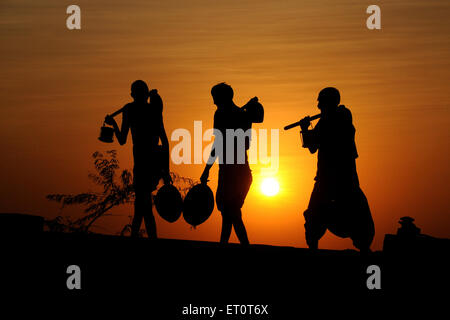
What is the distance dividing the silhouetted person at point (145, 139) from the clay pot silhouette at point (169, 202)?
786 mm

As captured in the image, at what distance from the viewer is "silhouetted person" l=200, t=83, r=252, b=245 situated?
1092 centimetres

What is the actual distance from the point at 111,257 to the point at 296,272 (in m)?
2.44

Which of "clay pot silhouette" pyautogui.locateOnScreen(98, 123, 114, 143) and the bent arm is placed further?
"clay pot silhouette" pyautogui.locateOnScreen(98, 123, 114, 143)

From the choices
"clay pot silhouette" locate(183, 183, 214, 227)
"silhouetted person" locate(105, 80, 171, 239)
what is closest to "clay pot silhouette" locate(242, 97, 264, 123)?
"silhouetted person" locate(105, 80, 171, 239)

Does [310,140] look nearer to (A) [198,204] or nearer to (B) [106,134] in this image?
(A) [198,204]

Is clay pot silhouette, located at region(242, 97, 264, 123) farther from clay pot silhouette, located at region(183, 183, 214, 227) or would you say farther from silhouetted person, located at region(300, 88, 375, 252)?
clay pot silhouette, located at region(183, 183, 214, 227)

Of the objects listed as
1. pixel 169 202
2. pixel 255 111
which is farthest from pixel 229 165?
pixel 169 202

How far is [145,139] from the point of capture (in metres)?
11.3

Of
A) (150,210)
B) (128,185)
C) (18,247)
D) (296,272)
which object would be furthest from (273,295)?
(128,185)

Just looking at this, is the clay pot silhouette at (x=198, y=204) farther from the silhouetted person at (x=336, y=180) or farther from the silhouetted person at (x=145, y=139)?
the silhouetted person at (x=336, y=180)

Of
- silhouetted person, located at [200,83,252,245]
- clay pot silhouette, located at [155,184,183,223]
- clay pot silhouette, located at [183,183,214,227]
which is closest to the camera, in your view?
silhouetted person, located at [200,83,252,245]

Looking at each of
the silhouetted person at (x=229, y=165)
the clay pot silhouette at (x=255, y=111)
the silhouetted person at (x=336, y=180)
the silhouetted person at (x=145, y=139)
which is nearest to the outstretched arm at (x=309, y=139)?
the silhouetted person at (x=336, y=180)

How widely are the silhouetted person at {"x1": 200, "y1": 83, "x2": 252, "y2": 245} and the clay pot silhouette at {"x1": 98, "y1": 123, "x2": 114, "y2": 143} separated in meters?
1.79
